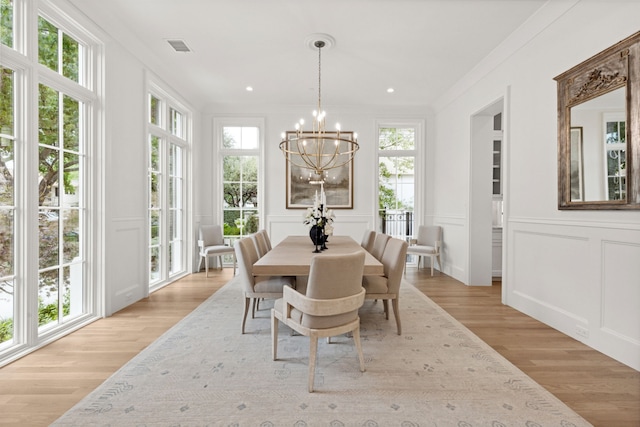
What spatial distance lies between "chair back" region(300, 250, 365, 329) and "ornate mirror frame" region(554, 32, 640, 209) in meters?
2.03

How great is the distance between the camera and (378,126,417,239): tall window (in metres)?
6.52

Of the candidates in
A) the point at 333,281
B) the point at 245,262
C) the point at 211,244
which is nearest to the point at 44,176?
the point at 245,262

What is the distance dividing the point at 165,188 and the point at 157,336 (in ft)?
8.52

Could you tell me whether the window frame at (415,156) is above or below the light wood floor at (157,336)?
above

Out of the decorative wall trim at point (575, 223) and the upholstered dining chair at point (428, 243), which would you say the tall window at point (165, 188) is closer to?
the upholstered dining chair at point (428, 243)

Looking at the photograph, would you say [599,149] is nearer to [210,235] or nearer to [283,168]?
[283,168]

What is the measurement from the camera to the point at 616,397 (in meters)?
2.04

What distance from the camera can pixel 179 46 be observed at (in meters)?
4.01

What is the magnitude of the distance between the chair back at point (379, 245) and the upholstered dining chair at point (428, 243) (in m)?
2.03

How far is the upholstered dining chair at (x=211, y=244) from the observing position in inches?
216

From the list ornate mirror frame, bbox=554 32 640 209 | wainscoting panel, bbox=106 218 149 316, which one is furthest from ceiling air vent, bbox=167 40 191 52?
ornate mirror frame, bbox=554 32 640 209

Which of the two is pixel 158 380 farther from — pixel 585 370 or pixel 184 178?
pixel 184 178

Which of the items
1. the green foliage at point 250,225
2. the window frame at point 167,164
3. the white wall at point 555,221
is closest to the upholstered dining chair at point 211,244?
the window frame at point 167,164

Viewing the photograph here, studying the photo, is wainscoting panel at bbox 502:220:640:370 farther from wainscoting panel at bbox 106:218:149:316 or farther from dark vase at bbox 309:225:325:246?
wainscoting panel at bbox 106:218:149:316
